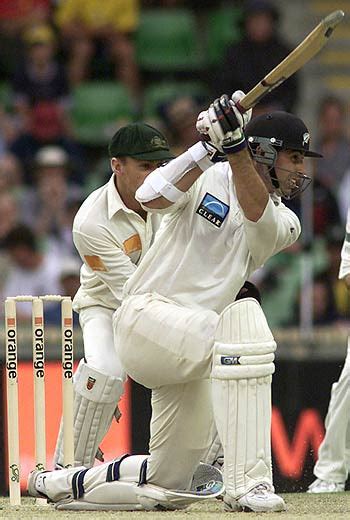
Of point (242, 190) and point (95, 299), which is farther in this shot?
point (95, 299)

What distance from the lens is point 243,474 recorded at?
3.93 m

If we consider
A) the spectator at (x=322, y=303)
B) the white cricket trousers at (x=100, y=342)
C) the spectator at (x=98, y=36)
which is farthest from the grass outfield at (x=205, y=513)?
the spectator at (x=98, y=36)

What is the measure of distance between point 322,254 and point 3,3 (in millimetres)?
3444

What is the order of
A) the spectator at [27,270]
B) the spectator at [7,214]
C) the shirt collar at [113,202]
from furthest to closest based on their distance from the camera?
the spectator at [7,214] → the spectator at [27,270] → the shirt collar at [113,202]

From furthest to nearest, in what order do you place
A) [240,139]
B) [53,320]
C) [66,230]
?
[66,230], [53,320], [240,139]

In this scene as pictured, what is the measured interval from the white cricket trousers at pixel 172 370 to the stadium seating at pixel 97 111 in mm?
5398

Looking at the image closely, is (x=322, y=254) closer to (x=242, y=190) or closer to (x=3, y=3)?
(x=3, y=3)

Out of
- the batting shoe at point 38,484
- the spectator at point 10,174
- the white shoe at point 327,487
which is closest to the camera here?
the batting shoe at point 38,484

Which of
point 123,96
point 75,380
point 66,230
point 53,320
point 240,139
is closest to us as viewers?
point 240,139

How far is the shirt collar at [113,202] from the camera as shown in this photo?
5.16 metres

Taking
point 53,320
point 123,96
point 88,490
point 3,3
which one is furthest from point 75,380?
point 3,3

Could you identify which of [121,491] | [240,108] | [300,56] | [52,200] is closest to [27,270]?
[52,200]

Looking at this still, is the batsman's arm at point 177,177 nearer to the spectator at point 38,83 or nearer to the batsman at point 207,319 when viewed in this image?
the batsman at point 207,319

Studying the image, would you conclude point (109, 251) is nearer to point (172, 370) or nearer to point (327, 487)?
point (172, 370)
